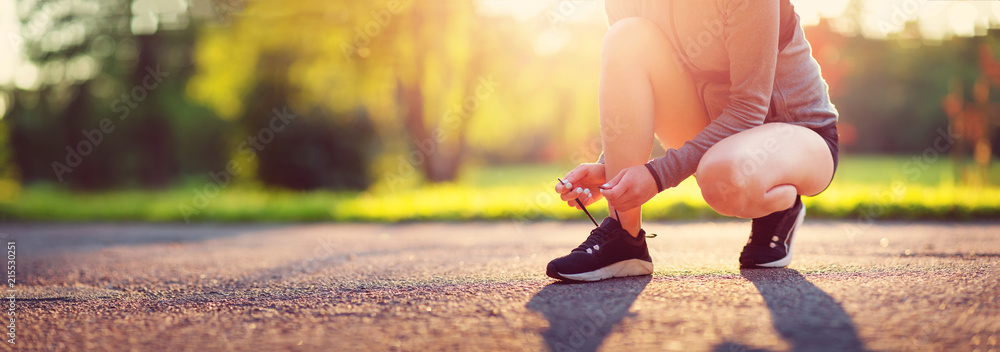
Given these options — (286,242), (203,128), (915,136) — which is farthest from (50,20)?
(915,136)

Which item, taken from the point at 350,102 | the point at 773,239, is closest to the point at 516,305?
the point at 773,239

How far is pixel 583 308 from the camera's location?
1564mm

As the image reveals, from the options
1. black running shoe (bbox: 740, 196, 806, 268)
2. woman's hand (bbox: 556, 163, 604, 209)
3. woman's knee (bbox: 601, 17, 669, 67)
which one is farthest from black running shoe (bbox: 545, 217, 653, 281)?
woman's knee (bbox: 601, 17, 669, 67)

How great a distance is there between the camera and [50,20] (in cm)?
1897

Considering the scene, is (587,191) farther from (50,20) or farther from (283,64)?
(50,20)

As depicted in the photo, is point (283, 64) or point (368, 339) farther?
point (283, 64)

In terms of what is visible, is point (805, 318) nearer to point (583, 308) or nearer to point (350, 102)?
point (583, 308)

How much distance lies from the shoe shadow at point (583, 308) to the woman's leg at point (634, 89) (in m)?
0.29

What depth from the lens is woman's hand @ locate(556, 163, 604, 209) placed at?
75.0 inches

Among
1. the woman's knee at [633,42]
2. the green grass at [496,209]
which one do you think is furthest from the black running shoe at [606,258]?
the green grass at [496,209]

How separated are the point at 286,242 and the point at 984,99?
10642mm

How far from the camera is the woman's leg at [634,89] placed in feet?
6.73

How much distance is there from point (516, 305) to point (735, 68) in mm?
928

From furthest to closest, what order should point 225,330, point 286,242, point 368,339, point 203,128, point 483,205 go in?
point 203,128, point 483,205, point 286,242, point 225,330, point 368,339
